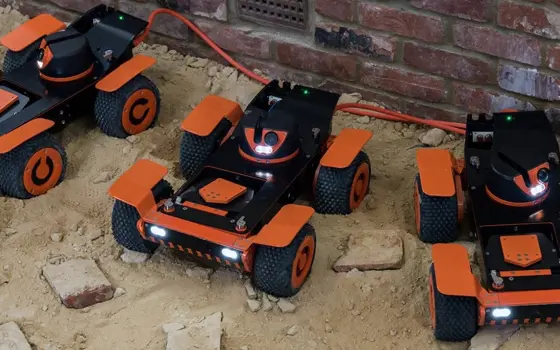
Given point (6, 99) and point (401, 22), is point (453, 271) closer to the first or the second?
point (401, 22)

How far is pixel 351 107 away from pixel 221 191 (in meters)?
0.76

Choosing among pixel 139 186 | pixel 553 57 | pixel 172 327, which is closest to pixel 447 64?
pixel 553 57

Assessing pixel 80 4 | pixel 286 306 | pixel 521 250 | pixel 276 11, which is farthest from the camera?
pixel 80 4

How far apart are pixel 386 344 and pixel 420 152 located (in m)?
0.66

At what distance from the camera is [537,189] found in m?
2.65

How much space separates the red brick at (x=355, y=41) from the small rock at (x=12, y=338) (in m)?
1.50

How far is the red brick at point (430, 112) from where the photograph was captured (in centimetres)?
329

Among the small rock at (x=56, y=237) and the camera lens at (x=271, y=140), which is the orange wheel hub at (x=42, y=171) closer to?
the small rock at (x=56, y=237)

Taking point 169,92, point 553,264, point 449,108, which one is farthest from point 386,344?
point 169,92

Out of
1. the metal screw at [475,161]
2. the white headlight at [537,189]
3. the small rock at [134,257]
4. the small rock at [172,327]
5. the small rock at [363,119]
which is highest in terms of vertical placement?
the white headlight at [537,189]

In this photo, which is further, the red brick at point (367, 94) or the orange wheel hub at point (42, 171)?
the red brick at point (367, 94)

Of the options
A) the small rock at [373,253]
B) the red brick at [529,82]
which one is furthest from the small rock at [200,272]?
the red brick at [529,82]

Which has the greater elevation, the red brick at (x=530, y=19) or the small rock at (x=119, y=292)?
the red brick at (x=530, y=19)

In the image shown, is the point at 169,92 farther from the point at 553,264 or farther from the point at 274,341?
the point at 553,264
